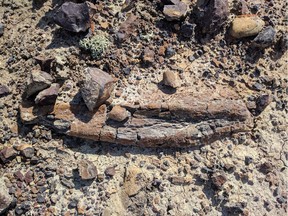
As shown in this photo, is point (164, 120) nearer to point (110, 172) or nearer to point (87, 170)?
point (110, 172)

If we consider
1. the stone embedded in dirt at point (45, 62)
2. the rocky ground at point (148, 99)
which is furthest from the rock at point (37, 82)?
the stone embedded in dirt at point (45, 62)

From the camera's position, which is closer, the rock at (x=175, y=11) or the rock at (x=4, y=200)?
the rock at (x=4, y=200)

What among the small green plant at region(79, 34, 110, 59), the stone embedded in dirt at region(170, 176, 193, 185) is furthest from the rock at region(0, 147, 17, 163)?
the stone embedded in dirt at region(170, 176, 193, 185)

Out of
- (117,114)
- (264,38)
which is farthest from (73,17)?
(264,38)

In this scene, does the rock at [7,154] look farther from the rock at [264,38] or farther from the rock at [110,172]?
the rock at [264,38]

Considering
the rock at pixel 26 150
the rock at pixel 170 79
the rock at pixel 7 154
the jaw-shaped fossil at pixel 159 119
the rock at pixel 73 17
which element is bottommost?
the rock at pixel 7 154

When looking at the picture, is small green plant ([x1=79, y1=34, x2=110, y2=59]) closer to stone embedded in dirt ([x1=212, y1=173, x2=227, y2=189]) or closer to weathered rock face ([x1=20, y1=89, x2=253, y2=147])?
weathered rock face ([x1=20, y1=89, x2=253, y2=147])
